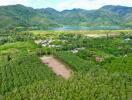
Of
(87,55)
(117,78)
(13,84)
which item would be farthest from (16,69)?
(87,55)

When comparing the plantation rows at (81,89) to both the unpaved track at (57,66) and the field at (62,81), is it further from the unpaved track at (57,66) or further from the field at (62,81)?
the unpaved track at (57,66)

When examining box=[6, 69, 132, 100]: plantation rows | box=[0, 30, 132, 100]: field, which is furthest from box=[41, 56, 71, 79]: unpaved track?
box=[6, 69, 132, 100]: plantation rows

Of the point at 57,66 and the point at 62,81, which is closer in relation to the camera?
the point at 62,81

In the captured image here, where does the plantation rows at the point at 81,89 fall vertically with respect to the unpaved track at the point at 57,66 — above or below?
above

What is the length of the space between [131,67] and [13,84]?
1254 inches

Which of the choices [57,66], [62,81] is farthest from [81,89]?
[57,66]

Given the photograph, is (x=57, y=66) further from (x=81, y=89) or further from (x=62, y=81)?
(x=81, y=89)

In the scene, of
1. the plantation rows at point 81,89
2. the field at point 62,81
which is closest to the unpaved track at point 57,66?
the field at point 62,81

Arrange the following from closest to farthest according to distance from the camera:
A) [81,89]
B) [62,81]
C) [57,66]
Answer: [81,89] → [62,81] → [57,66]

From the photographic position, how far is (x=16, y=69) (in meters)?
72.9

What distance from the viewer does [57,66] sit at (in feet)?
259

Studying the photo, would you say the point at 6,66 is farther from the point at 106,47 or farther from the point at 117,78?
the point at 106,47

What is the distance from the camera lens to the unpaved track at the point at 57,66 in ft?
229

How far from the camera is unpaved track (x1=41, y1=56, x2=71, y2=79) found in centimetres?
6988
